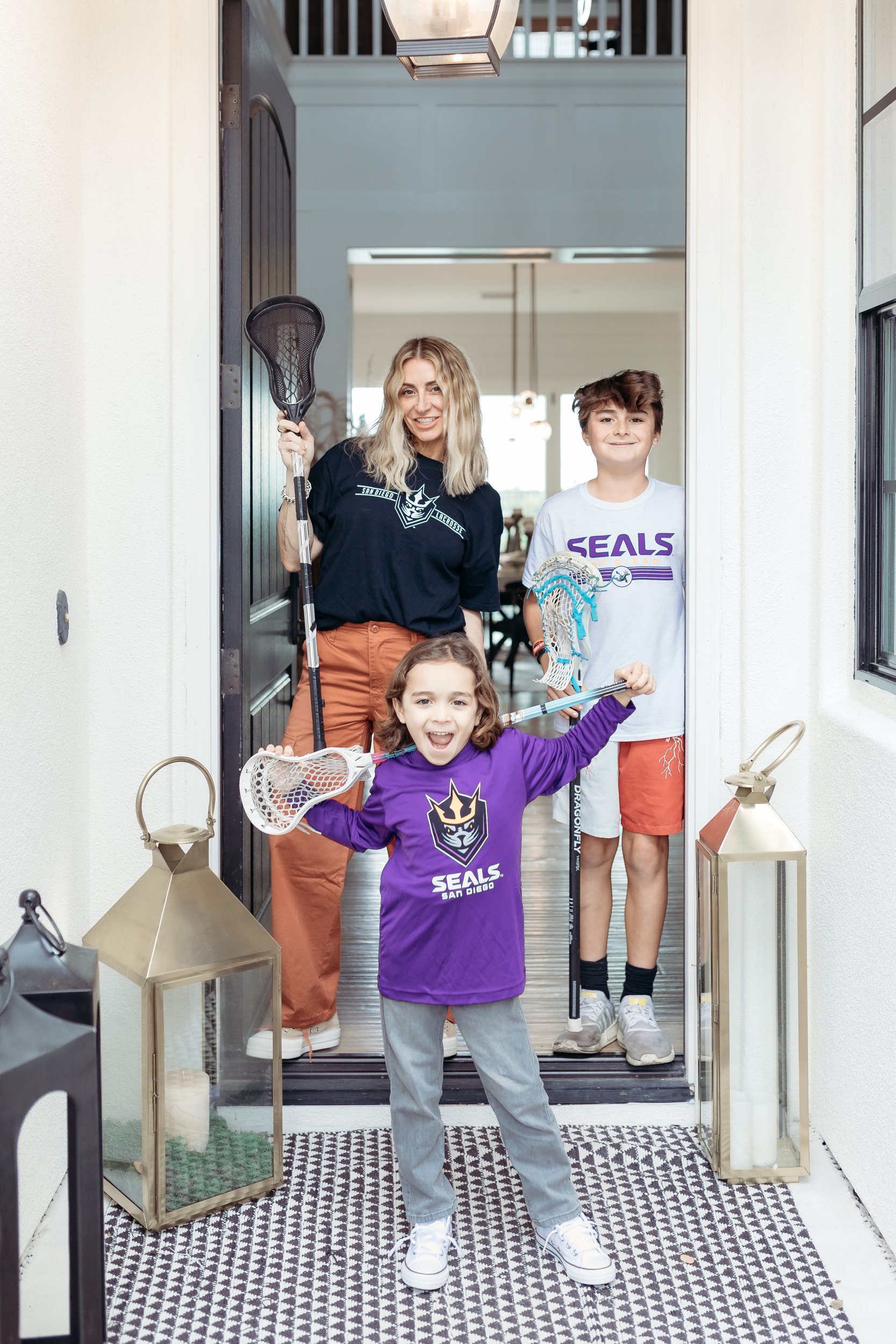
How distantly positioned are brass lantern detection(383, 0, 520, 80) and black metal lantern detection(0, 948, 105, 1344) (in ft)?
5.23

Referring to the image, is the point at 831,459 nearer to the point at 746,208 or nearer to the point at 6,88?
the point at 746,208

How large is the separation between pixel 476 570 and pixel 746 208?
90 cm

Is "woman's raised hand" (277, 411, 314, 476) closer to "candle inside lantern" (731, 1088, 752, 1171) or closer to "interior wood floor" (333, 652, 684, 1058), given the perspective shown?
"interior wood floor" (333, 652, 684, 1058)

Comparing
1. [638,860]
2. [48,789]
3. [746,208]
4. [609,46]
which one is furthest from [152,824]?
[609,46]

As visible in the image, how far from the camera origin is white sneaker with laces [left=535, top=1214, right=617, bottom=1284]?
6.49 ft

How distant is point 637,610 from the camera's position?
2.64 metres

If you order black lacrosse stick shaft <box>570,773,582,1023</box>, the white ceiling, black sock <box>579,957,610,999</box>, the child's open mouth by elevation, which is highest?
the white ceiling

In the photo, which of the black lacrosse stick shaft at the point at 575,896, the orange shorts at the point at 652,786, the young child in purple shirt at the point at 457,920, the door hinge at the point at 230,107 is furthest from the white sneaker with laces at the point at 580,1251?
the door hinge at the point at 230,107

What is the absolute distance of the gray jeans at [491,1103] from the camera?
2033mm

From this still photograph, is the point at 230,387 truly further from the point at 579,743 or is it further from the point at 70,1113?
the point at 70,1113

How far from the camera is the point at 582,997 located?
111 inches

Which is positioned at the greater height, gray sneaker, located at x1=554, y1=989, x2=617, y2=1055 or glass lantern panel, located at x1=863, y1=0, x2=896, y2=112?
glass lantern panel, located at x1=863, y1=0, x2=896, y2=112

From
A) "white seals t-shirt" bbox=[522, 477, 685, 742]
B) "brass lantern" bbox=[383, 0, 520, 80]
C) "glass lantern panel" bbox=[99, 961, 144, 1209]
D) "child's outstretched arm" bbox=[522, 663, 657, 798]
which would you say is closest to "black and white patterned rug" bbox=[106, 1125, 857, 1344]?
"glass lantern panel" bbox=[99, 961, 144, 1209]

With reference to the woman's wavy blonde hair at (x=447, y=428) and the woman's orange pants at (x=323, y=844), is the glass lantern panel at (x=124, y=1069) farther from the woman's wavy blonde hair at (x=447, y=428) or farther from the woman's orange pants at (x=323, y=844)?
the woman's wavy blonde hair at (x=447, y=428)
